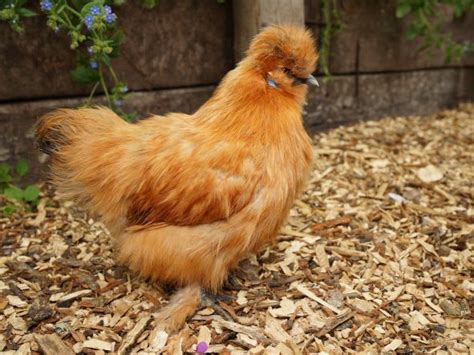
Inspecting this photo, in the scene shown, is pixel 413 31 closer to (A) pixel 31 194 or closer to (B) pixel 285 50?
(B) pixel 285 50

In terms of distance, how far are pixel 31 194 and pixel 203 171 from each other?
1.47 meters

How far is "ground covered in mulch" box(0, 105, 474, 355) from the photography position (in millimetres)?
1986

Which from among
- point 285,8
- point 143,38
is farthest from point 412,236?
point 143,38

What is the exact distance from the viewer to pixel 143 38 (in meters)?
3.26

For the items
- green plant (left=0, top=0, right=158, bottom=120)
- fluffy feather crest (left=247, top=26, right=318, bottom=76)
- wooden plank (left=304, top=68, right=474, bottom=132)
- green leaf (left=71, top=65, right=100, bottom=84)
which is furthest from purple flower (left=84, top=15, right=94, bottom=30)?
wooden plank (left=304, top=68, right=474, bottom=132)

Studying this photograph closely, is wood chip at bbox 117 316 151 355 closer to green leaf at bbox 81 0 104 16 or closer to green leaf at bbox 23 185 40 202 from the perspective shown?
green leaf at bbox 23 185 40 202

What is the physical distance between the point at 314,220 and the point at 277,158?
93 centimetres

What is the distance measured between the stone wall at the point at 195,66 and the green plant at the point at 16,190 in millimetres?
119

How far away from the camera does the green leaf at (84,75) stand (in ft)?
9.49

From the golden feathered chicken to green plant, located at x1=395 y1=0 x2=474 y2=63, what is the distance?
244 centimetres

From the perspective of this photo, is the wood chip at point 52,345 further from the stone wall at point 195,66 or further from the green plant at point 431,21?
the green plant at point 431,21

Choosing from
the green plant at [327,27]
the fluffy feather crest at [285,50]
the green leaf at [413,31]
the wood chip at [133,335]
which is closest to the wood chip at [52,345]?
the wood chip at [133,335]

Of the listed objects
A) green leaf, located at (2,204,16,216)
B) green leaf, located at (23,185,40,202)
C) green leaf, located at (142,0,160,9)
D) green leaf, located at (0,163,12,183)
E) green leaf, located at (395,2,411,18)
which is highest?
green leaf, located at (142,0,160,9)

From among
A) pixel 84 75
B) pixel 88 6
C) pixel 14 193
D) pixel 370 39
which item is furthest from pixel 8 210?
pixel 370 39
